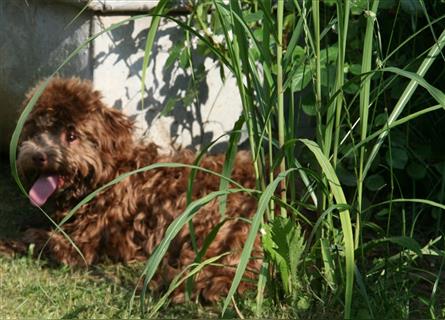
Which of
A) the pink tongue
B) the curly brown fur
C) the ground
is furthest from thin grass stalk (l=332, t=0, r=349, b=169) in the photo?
the pink tongue

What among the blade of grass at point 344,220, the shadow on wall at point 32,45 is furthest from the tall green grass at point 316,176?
the shadow on wall at point 32,45

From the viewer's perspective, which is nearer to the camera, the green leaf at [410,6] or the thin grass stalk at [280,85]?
the thin grass stalk at [280,85]

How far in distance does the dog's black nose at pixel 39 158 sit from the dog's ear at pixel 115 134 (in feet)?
0.96

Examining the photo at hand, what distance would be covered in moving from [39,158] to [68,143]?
0.17 meters

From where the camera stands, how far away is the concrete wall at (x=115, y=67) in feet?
15.4

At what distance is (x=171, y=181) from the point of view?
4.41 m

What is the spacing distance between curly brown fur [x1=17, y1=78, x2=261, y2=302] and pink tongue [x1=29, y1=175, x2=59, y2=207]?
0.08ft

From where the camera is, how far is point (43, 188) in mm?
4301

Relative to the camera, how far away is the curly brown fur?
4305 mm

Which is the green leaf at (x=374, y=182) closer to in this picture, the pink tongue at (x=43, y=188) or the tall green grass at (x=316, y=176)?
the tall green grass at (x=316, y=176)

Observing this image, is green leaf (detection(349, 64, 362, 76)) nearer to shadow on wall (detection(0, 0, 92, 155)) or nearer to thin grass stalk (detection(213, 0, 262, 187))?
thin grass stalk (detection(213, 0, 262, 187))

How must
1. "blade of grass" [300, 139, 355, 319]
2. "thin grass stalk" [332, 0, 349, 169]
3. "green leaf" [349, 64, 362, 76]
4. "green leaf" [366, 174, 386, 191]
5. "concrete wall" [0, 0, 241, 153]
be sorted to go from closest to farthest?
"blade of grass" [300, 139, 355, 319]
"thin grass stalk" [332, 0, 349, 169]
"green leaf" [349, 64, 362, 76]
"green leaf" [366, 174, 386, 191]
"concrete wall" [0, 0, 241, 153]

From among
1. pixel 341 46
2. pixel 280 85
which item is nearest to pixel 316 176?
pixel 280 85

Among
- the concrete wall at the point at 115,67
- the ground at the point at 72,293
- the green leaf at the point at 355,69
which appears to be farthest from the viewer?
the concrete wall at the point at 115,67
